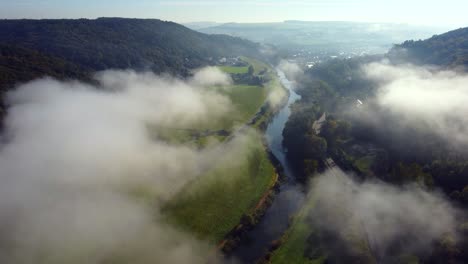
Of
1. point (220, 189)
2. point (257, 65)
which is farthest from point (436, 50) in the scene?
point (220, 189)

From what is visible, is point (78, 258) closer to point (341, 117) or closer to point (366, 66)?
point (341, 117)

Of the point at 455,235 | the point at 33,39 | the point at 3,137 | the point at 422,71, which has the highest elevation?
the point at 33,39

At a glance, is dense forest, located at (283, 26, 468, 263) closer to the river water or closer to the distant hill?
the river water

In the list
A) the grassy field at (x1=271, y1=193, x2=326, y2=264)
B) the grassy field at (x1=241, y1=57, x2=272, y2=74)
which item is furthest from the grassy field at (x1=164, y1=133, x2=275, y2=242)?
the grassy field at (x1=241, y1=57, x2=272, y2=74)

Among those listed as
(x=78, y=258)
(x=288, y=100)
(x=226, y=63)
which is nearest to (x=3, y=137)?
(x=78, y=258)

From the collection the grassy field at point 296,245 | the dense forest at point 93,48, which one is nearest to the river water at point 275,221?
the grassy field at point 296,245

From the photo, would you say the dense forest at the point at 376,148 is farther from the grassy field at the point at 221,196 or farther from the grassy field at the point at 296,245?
the grassy field at the point at 221,196
